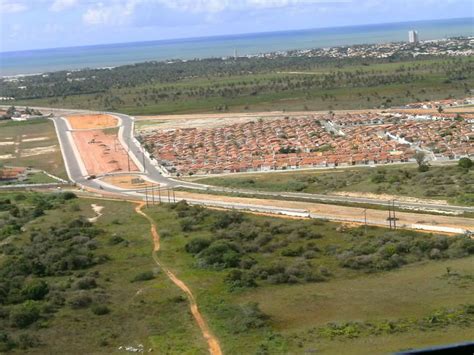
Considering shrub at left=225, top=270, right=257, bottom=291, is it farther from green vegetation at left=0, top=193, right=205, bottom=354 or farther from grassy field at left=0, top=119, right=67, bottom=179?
grassy field at left=0, top=119, right=67, bottom=179

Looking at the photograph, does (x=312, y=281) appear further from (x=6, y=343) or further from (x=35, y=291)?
(x=6, y=343)

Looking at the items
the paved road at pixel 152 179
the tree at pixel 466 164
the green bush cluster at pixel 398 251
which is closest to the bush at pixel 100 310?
Answer: the green bush cluster at pixel 398 251

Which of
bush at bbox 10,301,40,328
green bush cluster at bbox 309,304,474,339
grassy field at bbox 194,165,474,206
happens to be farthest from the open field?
bush at bbox 10,301,40,328

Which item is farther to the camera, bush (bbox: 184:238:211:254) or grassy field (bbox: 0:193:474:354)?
bush (bbox: 184:238:211:254)

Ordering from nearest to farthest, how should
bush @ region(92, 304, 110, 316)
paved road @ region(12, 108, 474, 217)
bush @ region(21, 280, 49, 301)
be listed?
bush @ region(92, 304, 110, 316) < bush @ region(21, 280, 49, 301) < paved road @ region(12, 108, 474, 217)

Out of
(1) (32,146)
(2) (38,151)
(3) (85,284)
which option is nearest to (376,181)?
(3) (85,284)
